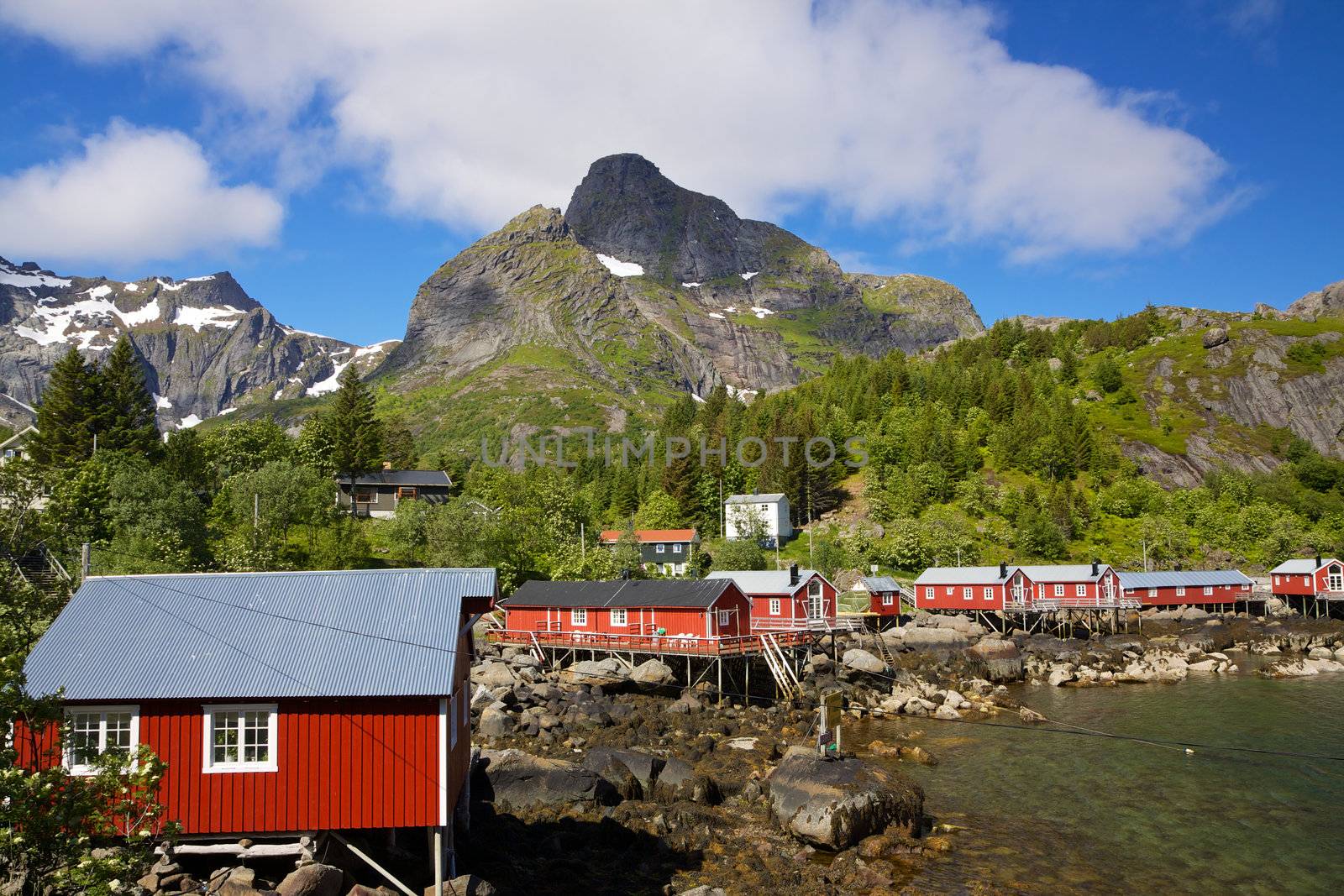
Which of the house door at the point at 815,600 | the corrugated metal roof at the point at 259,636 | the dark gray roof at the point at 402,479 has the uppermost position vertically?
the dark gray roof at the point at 402,479

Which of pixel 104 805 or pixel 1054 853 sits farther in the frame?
pixel 1054 853

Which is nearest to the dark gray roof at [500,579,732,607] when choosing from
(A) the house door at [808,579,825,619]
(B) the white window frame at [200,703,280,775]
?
(A) the house door at [808,579,825,619]

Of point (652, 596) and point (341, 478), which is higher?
point (341, 478)

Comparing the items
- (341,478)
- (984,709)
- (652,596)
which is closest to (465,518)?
(652,596)

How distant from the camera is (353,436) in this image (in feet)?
293

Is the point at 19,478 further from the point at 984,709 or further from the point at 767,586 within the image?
the point at 767,586

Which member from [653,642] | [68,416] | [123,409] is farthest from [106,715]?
[123,409]

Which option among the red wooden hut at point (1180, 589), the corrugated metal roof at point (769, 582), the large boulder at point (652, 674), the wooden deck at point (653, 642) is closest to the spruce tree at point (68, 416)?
the wooden deck at point (653, 642)

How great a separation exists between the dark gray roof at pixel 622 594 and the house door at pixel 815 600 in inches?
420

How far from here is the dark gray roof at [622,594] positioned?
50.2m

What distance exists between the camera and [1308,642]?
217ft

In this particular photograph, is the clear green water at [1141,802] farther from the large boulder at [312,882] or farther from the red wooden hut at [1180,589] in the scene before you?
the red wooden hut at [1180,589]

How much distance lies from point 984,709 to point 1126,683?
1548cm

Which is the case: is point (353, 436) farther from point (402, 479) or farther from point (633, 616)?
point (633, 616)
